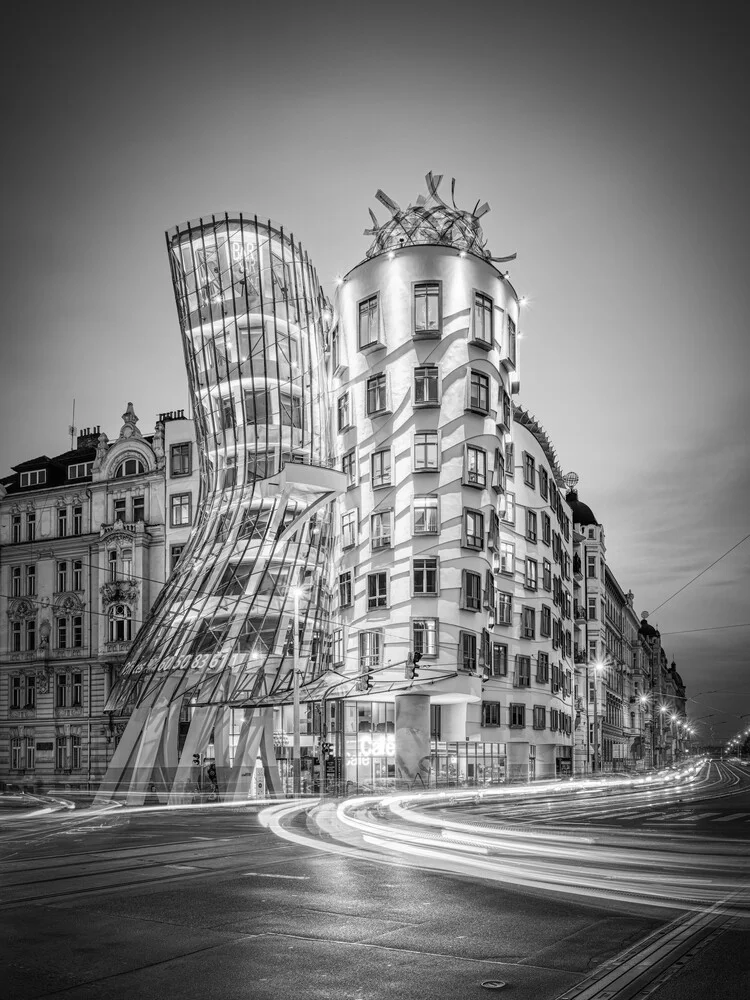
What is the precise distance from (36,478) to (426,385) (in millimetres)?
→ 34354

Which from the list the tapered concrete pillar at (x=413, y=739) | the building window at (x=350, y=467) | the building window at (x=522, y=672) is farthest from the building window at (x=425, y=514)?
the building window at (x=522, y=672)

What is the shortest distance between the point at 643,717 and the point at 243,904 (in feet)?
479

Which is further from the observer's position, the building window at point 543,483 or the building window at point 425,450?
the building window at point 543,483

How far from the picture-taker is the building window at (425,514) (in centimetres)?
5494

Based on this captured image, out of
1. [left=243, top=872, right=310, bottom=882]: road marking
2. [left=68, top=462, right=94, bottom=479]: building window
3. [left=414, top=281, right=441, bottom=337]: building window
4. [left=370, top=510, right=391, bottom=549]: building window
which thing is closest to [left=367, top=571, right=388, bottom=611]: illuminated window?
[left=370, top=510, right=391, bottom=549]: building window

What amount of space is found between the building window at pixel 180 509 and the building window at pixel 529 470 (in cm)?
2159

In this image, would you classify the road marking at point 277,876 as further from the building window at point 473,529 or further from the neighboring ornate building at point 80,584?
the neighboring ornate building at point 80,584

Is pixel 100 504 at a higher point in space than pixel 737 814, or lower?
higher

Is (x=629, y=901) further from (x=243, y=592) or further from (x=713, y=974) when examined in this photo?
(x=243, y=592)

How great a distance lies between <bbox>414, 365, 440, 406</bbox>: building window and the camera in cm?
5612

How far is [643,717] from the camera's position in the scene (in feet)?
499

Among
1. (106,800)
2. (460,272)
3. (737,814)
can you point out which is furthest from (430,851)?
(460,272)

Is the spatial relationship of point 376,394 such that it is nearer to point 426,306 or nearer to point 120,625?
Result: point 426,306

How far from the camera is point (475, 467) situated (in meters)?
56.4
